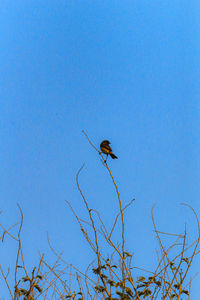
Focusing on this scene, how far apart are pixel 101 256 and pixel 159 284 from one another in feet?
1.76

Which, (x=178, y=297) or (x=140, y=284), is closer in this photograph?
(x=178, y=297)

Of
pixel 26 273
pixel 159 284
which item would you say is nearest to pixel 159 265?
pixel 159 284

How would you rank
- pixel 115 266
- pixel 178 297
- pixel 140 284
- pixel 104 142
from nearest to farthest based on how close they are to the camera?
pixel 178 297
pixel 140 284
pixel 115 266
pixel 104 142

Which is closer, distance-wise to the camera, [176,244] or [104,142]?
[176,244]

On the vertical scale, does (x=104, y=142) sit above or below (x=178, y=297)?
above

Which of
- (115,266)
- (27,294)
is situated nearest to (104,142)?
(115,266)

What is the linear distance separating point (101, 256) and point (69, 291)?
1.29ft

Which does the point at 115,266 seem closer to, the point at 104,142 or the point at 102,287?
the point at 102,287

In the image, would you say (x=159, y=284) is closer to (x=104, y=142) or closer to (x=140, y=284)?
(x=140, y=284)

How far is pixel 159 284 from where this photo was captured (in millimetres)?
2951

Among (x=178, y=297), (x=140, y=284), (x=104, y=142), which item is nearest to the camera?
(x=178, y=297)

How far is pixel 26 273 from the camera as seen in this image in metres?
2.80

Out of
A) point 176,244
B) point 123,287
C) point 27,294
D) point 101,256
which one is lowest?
point 27,294

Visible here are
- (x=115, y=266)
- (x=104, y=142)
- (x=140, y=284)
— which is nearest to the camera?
(x=140, y=284)
